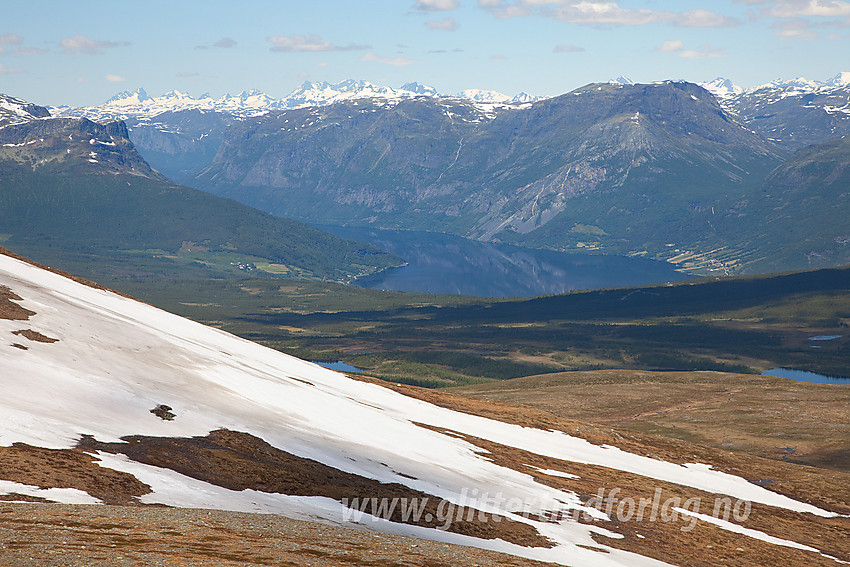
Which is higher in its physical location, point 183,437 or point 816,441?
point 816,441

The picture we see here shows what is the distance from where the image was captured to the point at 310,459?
5688cm

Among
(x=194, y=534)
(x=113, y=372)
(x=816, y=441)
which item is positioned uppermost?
(x=816, y=441)

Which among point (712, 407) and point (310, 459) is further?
point (712, 407)

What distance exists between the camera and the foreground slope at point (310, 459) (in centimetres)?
4725

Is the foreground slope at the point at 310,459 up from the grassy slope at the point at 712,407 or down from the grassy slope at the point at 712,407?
down

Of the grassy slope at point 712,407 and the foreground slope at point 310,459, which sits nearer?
the foreground slope at point 310,459

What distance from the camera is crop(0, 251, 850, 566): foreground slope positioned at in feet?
155

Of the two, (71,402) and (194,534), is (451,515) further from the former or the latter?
(71,402)

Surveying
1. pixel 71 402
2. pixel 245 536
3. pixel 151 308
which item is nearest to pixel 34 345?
pixel 71 402

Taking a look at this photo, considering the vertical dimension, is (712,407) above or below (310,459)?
above

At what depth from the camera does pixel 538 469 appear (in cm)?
7244

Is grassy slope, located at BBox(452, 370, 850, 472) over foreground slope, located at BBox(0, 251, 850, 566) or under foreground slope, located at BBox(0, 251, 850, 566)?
over

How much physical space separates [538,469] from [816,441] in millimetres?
60981

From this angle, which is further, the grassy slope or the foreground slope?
the grassy slope
